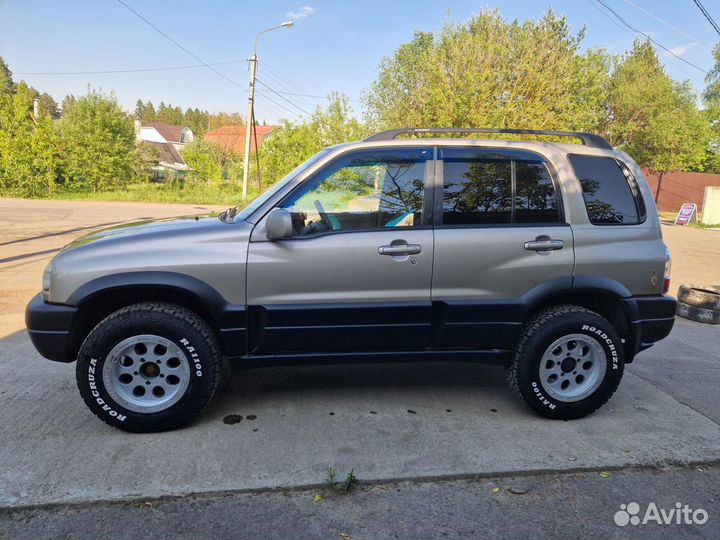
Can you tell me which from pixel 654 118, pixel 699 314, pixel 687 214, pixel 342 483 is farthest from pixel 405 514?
pixel 654 118

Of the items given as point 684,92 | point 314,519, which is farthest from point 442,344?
point 684,92

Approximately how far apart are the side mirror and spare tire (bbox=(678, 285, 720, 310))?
223 inches

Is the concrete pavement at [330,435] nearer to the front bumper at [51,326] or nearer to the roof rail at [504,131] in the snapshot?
the front bumper at [51,326]

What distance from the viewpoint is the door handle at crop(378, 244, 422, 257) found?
3326 mm

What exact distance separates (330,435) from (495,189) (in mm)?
1945

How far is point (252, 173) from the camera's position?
35.1m

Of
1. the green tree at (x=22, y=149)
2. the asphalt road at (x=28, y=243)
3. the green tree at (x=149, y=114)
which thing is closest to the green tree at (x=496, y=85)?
the asphalt road at (x=28, y=243)

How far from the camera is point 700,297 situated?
6449 millimetres

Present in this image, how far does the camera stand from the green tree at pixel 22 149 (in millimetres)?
26406

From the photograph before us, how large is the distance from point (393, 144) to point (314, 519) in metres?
2.33

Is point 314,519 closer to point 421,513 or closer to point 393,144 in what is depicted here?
point 421,513

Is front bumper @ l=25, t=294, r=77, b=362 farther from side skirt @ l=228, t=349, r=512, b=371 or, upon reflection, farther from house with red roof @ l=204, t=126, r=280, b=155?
house with red roof @ l=204, t=126, r=280, b=155

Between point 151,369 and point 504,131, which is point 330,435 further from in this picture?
point 504,131

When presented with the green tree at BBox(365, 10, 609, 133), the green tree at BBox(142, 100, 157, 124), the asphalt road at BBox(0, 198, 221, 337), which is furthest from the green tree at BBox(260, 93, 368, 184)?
the green tree at BBox(142, 100, 157, 124)
